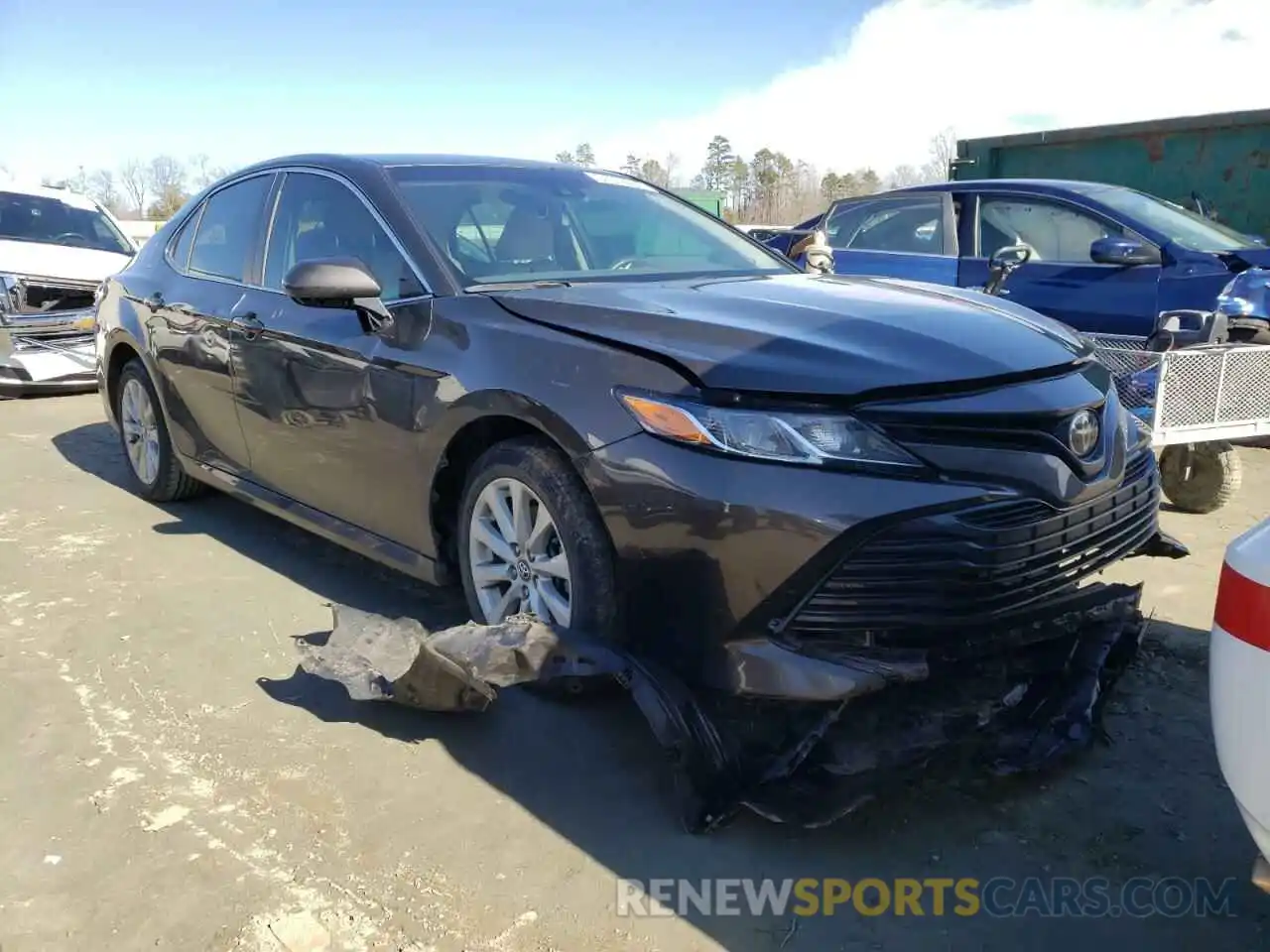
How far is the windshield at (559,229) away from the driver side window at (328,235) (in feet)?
0.54

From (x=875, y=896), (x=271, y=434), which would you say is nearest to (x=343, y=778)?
(x=875, y=896)

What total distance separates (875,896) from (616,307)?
1.63 m

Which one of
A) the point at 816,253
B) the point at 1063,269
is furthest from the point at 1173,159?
the point at 816,253

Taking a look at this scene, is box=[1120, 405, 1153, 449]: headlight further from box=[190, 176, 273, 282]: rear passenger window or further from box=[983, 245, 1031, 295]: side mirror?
box=[190, 176, 273, 282]: rear passenger window

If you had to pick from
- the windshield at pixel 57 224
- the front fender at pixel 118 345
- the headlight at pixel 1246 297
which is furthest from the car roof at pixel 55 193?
the headlight at pixel 1246 297

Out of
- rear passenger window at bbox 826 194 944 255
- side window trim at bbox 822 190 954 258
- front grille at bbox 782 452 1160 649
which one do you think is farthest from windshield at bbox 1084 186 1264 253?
front grille at bbox 782 452 1160 649

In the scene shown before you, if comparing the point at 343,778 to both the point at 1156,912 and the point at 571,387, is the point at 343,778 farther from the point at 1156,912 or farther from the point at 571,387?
the point at 1156,912

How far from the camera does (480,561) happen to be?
10.3ft

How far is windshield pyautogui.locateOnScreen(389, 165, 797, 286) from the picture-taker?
3.47m

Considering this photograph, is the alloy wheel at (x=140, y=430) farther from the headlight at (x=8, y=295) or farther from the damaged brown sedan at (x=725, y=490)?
the headlight at (x=8, y=295)

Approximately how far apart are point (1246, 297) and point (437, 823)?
15.7ft

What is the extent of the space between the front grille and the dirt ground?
521mm

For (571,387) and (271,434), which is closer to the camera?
(571,387)

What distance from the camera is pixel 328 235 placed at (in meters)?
3.82
